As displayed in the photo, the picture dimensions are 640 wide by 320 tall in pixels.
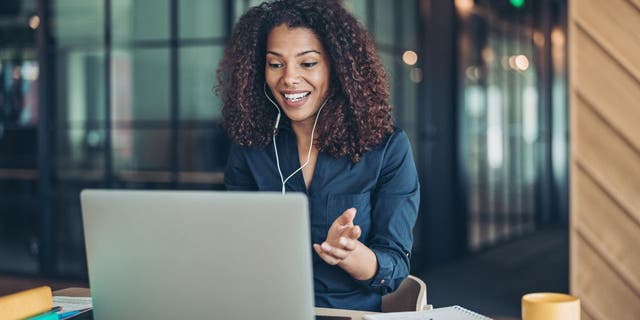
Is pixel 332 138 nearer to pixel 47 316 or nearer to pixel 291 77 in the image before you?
pixel 291 77

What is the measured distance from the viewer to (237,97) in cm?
215

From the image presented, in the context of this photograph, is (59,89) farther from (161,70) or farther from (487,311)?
(487,311)

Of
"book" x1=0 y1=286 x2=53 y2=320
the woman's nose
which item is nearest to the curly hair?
the woman's nose

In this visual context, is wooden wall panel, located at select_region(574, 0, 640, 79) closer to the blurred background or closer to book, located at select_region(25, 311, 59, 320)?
the blurred background

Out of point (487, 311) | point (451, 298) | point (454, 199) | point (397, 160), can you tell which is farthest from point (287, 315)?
point (454, 199)

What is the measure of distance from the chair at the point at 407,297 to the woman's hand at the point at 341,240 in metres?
0.42

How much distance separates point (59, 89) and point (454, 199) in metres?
3.33

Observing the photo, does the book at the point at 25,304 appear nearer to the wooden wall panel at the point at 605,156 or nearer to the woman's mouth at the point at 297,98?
the woman's mouth at the point at 297,98

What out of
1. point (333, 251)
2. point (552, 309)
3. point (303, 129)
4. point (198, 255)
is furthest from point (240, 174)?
point (552, 309)

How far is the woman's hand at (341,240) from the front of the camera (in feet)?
4.69

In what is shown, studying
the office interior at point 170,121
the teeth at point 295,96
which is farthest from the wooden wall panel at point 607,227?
the teeth at point 295,96

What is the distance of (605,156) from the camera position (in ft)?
11.1

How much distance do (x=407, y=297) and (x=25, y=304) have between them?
92cm

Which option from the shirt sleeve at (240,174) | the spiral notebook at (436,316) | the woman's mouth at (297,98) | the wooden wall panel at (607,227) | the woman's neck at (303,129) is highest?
the woman's mouth at (297,98)
